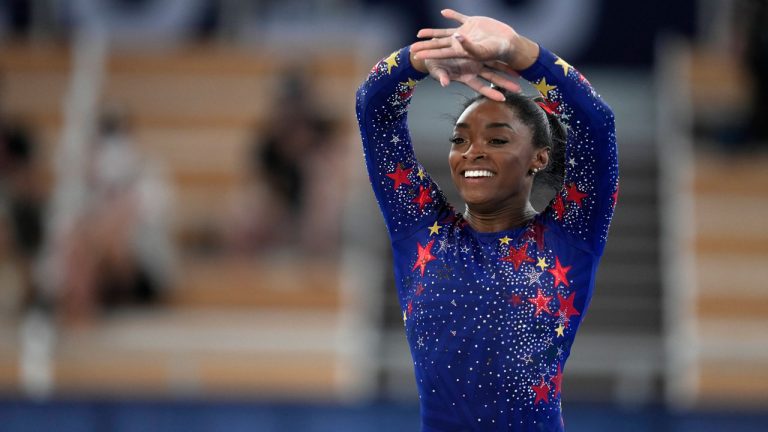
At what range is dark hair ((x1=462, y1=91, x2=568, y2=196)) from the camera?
2.75 m

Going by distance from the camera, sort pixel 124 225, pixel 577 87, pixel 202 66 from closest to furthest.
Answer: pixel 577 87, pixel 124 225, pixel 202 66

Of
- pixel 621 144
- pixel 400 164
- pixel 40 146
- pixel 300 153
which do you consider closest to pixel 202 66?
pixel 40 146

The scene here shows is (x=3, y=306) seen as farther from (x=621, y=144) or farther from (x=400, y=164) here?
(x=400, y=164)

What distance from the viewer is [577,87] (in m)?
2.61

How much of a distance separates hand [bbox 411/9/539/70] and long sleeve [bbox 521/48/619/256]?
4 centimetres

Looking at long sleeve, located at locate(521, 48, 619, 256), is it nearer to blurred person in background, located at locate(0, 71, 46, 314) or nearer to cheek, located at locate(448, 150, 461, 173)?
cheek, located at locate(448, 150, 461, 173)

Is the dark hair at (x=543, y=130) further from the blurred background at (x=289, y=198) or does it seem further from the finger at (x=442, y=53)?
the blurred background at (x=289, y=198)

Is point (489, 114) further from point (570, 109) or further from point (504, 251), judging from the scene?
point (504, 251)

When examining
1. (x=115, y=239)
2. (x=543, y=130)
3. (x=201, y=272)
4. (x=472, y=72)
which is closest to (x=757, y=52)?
(x=201, y=272)

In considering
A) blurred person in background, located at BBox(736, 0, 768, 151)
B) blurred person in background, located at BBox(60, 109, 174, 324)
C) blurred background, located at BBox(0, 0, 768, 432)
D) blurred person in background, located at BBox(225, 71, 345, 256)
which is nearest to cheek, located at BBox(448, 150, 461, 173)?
blurred background, located at BBox(0, 0, 768, 432)

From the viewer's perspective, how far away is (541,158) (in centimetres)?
279

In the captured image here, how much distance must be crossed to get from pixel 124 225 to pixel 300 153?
3.96ft

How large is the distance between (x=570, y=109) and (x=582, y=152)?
107 millimetres

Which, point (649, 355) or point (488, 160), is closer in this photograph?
point (488, 160)
